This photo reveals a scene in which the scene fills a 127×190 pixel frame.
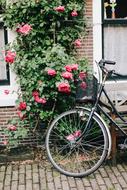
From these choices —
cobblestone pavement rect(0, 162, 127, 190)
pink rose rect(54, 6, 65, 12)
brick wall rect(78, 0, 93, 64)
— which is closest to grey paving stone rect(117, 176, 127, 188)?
cobblestone pavement rect(0, 162, 127, 190)

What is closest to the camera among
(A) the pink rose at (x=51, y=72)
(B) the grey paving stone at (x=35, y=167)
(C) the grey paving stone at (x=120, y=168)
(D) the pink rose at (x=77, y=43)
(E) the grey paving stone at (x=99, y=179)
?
(E) the grey paving stone at (x=99, y=179)

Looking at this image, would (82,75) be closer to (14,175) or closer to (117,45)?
Answer: (117,45)

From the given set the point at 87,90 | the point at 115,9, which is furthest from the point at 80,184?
the point at 115,9

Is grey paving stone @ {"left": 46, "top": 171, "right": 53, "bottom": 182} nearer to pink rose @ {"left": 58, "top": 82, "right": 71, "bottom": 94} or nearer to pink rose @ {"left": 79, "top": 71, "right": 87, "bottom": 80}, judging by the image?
pink rose @ {"left": 58, "top": 82, "right": 71, "bottom": 94}

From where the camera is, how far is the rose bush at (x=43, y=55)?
20.5 ft

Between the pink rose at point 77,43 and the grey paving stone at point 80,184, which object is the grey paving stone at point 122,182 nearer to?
the grey paving stone at point 80,184

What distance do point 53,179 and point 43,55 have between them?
1.67 m

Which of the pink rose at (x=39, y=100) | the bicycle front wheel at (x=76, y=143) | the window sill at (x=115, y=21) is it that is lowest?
the bicycle front wheel at (x=76, y=143)

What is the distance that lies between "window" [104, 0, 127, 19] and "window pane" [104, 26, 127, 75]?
0.55 feet

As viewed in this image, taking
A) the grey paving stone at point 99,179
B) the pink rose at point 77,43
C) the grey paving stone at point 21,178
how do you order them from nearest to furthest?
the grey paving stone at point 99,179, the grey paving stone at point 21,178, the pink rose at point 77,43

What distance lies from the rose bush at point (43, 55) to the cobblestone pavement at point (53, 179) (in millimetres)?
536

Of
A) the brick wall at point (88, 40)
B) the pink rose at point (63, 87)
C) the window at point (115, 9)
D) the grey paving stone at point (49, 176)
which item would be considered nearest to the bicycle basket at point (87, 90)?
the brick wall at point (88, 40)

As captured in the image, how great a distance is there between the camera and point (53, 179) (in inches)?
236

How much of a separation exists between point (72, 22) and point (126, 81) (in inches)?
48.4
